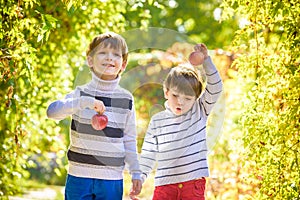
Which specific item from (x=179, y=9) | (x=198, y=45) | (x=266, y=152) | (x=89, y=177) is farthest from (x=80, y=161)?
(x=179, y=9)

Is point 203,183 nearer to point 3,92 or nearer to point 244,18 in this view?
point 244,18

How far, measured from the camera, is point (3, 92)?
439cm

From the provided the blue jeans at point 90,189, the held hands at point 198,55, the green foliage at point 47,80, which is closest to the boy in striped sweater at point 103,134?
the blue jeans at point 90,189

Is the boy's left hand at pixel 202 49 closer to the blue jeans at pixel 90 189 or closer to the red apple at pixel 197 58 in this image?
the red apple at pixel 197 58

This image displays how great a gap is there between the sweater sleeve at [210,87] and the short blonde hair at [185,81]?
35mm

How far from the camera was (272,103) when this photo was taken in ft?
11.2

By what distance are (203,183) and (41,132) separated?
1.84 metres

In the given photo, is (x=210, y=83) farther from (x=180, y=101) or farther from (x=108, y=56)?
(x=108, y=56)

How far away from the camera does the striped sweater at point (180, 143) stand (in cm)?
300

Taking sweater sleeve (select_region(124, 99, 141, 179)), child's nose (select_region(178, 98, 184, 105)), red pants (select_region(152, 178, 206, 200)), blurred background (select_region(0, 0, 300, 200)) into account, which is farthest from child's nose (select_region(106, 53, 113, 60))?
red pants (select_region(152, 178, 206, 200))

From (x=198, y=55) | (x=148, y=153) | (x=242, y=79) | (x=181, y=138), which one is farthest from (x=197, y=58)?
(x=242, y=79)

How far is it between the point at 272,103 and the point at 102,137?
98 centimetres

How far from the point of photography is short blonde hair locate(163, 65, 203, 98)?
299cm

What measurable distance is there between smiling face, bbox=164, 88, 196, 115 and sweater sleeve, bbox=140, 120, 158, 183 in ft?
0.51
